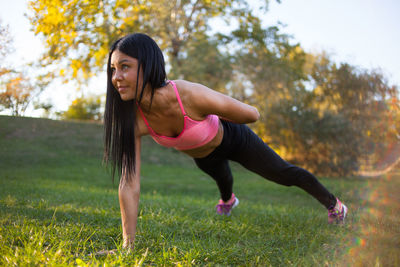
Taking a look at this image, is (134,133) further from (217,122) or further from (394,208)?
(394,208)

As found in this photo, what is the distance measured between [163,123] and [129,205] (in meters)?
0.69

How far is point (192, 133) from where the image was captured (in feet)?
8.63

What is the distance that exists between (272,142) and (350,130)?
2708 millimetres

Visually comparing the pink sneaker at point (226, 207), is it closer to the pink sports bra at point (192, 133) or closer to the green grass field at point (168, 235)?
the green grass field at point (168, 235)

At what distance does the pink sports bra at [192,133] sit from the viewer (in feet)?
8.49

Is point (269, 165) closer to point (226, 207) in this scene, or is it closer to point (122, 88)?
point (226, 207)

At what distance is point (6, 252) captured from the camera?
1.90 m

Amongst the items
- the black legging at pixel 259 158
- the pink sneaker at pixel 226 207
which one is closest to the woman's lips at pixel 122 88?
the black legging at pixel 259 158

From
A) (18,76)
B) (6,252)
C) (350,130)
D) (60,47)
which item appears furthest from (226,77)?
(6,252)

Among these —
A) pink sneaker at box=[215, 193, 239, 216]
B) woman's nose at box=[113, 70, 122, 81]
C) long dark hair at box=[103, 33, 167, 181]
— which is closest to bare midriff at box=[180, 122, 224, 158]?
long dark hair at box=[103, 33, 167, 181]

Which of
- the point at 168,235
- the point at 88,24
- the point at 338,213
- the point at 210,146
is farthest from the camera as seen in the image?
the point at 88,24

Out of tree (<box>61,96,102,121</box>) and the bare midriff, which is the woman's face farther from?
tree (<box>61,96,102,121</box>)

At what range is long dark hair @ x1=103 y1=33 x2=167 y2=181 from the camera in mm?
2346

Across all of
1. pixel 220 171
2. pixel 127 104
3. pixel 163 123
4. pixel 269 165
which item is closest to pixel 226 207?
pixel 220 171
